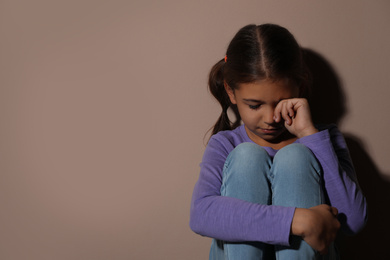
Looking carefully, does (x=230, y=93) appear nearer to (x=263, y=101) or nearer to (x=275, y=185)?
(x=263, y=101)

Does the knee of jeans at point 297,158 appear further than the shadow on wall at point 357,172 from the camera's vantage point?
No

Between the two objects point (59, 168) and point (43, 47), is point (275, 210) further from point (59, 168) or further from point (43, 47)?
point (43, 47)

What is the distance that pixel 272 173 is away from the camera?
1056mm

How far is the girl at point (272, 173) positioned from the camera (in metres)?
0.96

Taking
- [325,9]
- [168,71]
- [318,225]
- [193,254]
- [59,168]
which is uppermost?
[325,9]

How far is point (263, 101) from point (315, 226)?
357 mm

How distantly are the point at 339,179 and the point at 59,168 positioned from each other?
86 cm

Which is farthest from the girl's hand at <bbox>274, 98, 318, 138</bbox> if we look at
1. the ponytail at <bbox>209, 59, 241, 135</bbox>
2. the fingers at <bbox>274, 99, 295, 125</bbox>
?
the ponytail at <bbox>209, 59, 241, 135</bbox>

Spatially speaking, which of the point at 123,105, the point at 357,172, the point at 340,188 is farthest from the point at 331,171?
the point at 123,105

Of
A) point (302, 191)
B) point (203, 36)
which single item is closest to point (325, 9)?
point (203, 36)

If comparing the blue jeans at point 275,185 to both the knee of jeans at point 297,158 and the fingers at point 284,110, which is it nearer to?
the knee of jeans at point 297,158

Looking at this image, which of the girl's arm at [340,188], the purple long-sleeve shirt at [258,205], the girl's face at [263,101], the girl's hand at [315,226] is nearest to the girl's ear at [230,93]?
the girl's face at [263,101]

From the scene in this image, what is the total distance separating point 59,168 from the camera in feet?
4.57

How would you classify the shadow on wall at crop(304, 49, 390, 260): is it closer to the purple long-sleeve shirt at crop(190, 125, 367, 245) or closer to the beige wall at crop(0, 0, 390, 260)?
the beige wall at crop(0, 0, 390, 260)
